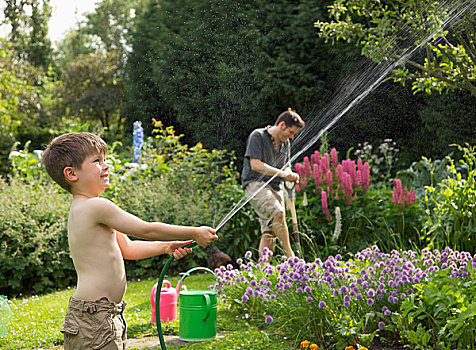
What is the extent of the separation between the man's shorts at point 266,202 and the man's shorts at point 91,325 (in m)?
2.88

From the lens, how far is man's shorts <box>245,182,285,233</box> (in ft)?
16.1

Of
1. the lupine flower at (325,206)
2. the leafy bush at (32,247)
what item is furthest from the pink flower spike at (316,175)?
the leafy bush at (32,247)

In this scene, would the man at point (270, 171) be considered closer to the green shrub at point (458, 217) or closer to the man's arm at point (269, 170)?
the man's arm at point (269, 170)

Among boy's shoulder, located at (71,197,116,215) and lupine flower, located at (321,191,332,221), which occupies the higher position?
boy's shoulder, located at (71,197,116,215)

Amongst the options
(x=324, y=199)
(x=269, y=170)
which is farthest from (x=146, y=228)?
(x=324, y=199)

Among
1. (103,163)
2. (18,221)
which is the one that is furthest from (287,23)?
(103,163)

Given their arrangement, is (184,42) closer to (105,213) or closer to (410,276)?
(410,276)

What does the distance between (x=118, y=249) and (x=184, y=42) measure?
196 inches

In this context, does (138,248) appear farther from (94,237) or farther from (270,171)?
(270,171)

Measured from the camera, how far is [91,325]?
2068mm

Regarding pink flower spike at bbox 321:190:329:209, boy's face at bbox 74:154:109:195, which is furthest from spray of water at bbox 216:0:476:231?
boy's face at bbox 74:154:109:195

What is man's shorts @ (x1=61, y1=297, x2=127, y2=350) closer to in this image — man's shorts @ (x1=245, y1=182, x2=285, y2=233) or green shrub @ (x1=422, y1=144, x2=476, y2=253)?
man's shorts @ (x1=245, y1=182, x2=285, y2=233)

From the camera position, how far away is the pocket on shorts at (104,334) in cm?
206

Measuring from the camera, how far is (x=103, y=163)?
7.22ft
